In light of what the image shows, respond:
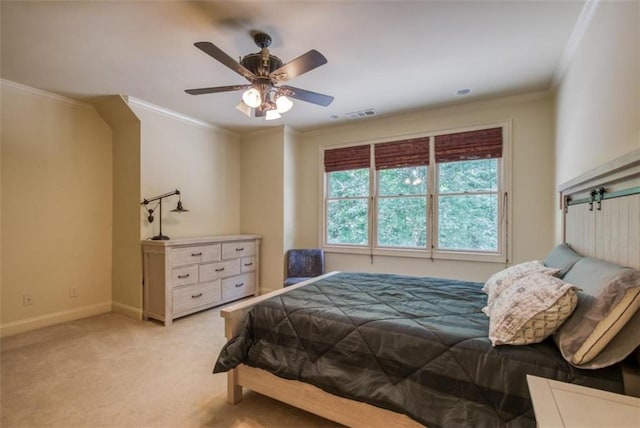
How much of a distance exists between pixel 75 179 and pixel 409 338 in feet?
13.3

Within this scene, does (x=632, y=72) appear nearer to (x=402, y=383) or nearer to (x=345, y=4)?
(x=345, y=4)

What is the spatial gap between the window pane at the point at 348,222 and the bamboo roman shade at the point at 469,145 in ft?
4.06

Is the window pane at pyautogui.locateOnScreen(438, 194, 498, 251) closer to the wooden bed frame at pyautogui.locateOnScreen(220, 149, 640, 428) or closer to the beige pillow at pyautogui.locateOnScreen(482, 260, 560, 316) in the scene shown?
the wooden bed frame at pyautogui.locateOnScreen(220, 149, 640, 428)

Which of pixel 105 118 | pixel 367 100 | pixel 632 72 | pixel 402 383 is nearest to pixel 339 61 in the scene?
pixel 367 100

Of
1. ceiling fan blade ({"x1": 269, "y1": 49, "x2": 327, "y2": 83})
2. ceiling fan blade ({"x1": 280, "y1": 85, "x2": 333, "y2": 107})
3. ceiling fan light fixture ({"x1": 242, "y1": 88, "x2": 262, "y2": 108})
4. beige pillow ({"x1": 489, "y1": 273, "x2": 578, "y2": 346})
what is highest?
ceiling fan blade ({"x1": 269, "y1": 49, "x2": 327, "y2": 83})

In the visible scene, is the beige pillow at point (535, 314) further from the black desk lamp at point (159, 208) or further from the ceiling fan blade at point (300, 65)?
the black desk lamp at point (159, 208)

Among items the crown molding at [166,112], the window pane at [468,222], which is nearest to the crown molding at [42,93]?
the crown molding at [166,112]

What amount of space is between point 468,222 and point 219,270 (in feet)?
10.7

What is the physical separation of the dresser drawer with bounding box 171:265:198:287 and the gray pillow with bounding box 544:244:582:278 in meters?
3.47

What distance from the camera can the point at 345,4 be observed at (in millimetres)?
1906

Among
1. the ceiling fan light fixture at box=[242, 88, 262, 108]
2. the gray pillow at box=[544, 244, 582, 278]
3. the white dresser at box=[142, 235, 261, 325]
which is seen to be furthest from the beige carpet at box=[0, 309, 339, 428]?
the ceiling fan light fixture at box=[242, 88, 262, 108]

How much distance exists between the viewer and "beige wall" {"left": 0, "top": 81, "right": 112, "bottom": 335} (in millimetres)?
3000

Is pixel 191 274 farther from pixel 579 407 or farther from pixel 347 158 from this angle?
pixel 579 407

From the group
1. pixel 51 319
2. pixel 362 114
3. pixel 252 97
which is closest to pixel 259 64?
pixel 252 97
